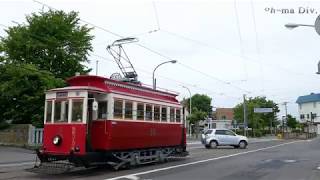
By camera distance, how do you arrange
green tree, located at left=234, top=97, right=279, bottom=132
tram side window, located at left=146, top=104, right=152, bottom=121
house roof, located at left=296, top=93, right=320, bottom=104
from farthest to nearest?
house roof, located at left=296, top=93, right=320, bottom=104 → green tree, located at left=234, top=97, right=279, bottom=132 → tram side window, located at left=146, top=104, right=152, bottom=121

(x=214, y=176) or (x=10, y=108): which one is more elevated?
(x=10, y=108)

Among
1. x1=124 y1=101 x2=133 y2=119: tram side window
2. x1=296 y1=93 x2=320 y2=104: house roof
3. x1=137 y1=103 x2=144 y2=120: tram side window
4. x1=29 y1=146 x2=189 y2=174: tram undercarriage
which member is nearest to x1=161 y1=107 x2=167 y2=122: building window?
x1=29 y1=146 x2=189 y2=174: tram undercarriage

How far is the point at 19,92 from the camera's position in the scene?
111ft

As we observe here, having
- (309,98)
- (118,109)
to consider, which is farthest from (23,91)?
(309,98)

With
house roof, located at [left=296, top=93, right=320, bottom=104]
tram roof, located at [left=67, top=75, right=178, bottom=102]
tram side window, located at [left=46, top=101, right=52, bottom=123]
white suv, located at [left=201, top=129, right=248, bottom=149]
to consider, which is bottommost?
white suv, located at [left=201, top=129, right=248, bottom=149]

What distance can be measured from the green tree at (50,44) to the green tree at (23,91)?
63.9 inches

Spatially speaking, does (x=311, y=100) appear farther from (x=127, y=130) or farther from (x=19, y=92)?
(x=127, y=130)

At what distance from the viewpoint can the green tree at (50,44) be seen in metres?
36.0

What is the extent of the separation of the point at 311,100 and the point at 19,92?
11498 centimetres

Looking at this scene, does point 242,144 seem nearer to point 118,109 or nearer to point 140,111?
point 140,111

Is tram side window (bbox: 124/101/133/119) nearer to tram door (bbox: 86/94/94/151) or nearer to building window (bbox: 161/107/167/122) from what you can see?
tram door (bbox: 86/94/94/151)

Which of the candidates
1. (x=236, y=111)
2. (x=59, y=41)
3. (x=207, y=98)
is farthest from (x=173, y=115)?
(x=207, y=98)

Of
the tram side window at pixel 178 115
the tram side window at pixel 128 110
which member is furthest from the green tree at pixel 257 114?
the tram side window at pixel 128 110

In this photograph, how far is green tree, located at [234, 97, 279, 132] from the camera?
102 metres
